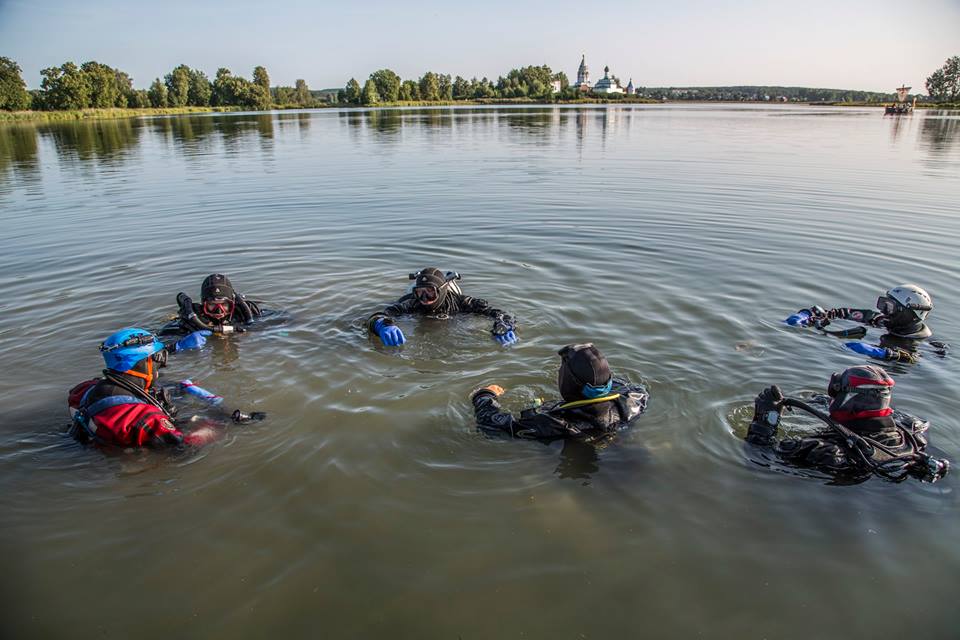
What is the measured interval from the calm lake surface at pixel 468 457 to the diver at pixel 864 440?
214 mm

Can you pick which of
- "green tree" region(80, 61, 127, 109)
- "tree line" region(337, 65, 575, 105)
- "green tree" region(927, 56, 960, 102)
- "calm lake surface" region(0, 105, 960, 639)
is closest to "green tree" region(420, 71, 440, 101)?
"tree line" region(337, 65, 575, 105)

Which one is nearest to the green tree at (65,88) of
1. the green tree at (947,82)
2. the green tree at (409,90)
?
the green tree at (409,90)

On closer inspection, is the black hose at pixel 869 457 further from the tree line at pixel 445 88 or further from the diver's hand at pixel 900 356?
the tree line at pixel 445 88

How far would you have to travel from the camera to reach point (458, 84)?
6801 inches

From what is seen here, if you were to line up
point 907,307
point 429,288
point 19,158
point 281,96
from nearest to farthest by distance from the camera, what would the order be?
point 907,307 → point 429,288 → point 19,158 → point 281,96

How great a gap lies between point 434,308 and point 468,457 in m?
3.47

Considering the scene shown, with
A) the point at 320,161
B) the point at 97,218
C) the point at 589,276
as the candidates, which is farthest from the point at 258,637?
the point at 320,161

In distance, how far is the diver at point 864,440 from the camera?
4.64 m

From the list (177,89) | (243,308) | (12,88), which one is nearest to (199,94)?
(177,89)

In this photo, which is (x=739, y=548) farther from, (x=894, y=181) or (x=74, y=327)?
(x=894, y=181)

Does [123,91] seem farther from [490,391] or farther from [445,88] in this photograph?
[490,391]

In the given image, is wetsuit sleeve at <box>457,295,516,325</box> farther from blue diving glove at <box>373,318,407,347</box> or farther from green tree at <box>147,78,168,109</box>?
green tree at <box>147,78,168,109</box>

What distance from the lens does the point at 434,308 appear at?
8.32 meters

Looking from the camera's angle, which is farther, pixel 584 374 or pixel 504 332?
pixel 504 332
